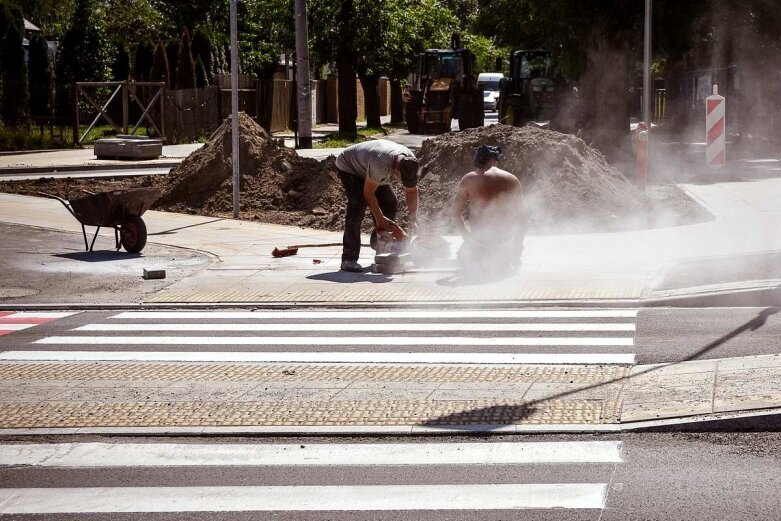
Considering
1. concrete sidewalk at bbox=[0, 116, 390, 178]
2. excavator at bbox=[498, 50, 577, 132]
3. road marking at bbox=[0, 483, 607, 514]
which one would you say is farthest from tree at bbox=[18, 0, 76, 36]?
road marking at bbox=[0, 483, 607, 514]

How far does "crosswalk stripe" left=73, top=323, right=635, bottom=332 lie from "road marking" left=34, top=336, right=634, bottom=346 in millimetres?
410

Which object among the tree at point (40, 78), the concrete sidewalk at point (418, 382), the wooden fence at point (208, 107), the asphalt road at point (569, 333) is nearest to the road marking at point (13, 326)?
the asphalt road at point (569, 333)

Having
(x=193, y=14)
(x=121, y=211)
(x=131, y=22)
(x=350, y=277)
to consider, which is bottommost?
(x=350, y=277)

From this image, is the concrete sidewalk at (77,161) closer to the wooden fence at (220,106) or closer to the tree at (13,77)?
the wooden fence at (220,106)

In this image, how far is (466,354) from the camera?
998cm

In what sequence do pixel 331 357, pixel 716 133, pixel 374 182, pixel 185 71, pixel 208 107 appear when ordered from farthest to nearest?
1. pixel 185 71
2. pixel 208 107
3. pixel 716 133
4. pixel 374 182
5. pixel 331 357

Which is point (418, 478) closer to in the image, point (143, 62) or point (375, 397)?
point (375, 397)

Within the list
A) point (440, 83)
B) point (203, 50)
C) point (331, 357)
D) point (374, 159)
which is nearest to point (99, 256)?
point (374, 159)

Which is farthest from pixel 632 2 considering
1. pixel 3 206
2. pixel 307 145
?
pixel 3 206

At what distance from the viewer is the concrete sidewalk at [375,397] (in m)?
7.71

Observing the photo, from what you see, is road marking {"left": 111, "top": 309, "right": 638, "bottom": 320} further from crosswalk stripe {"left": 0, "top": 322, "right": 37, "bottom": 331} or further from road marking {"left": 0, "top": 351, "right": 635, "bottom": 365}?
road marking {"left": 0, "top": 351, "right": 635, "bottom": 365}

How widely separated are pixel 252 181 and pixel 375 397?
1339 cm

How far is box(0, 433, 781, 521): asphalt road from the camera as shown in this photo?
618 centimetres

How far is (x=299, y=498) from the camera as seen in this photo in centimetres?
646
